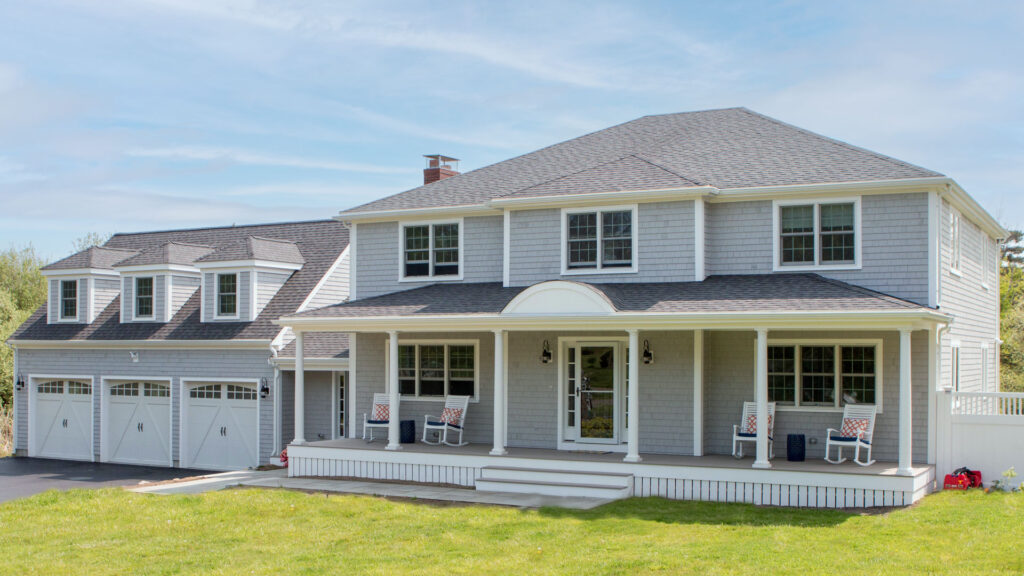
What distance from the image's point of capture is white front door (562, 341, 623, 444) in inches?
693

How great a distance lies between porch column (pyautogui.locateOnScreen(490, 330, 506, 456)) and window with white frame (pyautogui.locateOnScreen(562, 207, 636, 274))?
7.42 ft

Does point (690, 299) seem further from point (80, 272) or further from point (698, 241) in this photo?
point (80, 272)

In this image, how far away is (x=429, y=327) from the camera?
1728cm

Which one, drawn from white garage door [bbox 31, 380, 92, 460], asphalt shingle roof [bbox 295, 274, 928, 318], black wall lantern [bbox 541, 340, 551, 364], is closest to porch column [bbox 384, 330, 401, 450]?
asphalt shingle roof [bbox 295, 274, 928, 318]

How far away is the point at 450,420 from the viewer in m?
18.6

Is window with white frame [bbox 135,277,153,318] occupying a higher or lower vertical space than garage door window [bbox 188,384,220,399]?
higher

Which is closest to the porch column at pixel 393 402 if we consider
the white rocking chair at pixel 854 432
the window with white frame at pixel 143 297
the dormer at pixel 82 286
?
the white rocking chair at pixel 854 432

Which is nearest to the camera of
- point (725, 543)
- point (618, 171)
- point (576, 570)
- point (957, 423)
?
point (576, 570)

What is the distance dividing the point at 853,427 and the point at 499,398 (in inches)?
228

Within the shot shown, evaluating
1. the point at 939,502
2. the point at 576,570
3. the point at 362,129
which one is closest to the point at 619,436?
the point at 939,502

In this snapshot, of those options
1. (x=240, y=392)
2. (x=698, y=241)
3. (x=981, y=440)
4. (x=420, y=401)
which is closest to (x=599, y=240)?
(x=698, y=241)

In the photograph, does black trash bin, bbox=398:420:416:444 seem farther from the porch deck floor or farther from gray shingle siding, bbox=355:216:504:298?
gray shingle siding, bbox=355:216:504:298

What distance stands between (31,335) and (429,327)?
15171 millimetres

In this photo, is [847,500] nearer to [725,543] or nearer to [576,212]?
[725,543]
